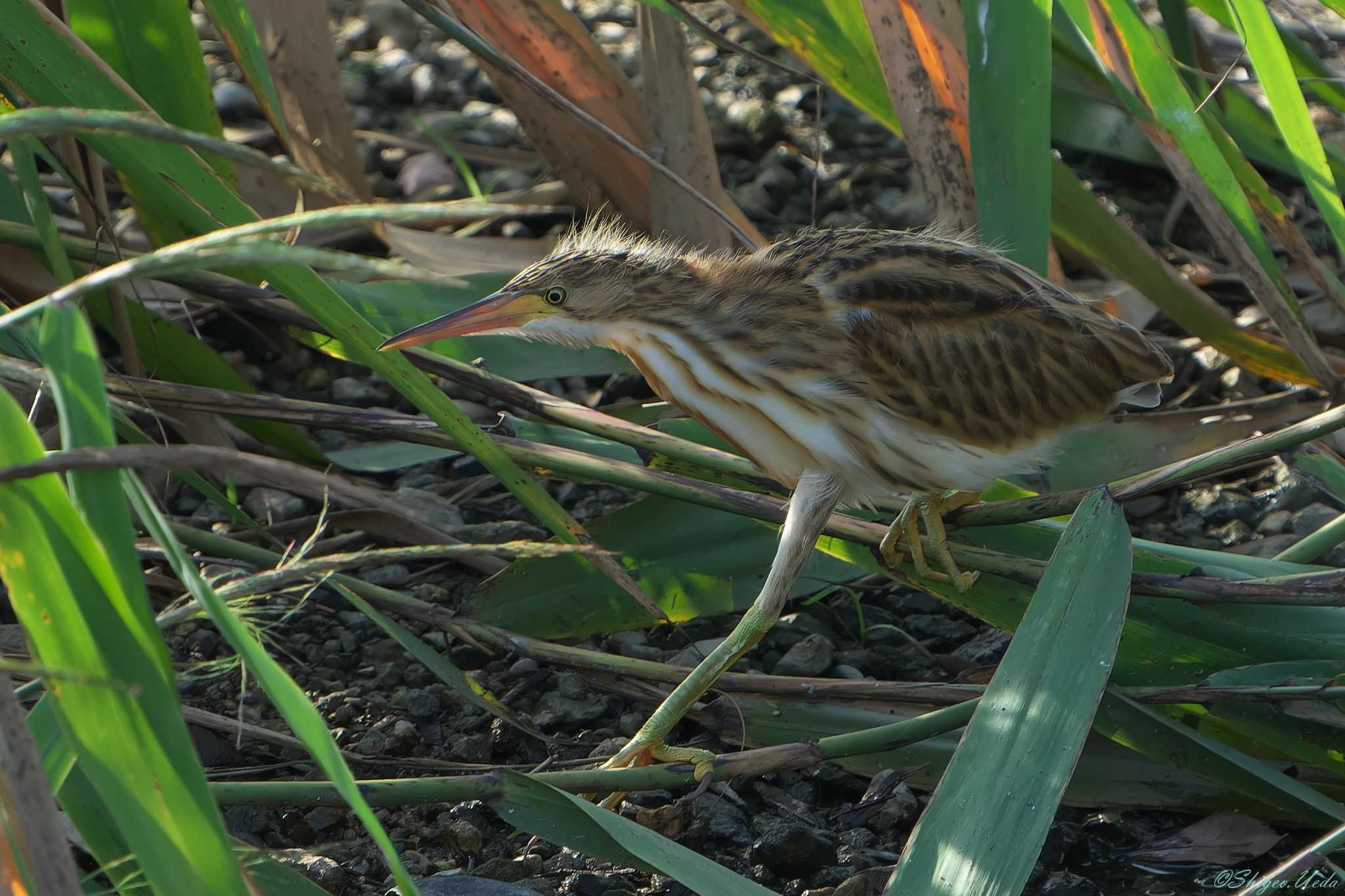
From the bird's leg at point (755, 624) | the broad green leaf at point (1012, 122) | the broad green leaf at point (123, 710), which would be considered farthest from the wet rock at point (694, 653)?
the broad green leaf at point (123, 710)

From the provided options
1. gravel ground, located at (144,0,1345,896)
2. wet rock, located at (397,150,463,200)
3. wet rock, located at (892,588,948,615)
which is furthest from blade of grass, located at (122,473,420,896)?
wet rock, located at (397,150,463,200)

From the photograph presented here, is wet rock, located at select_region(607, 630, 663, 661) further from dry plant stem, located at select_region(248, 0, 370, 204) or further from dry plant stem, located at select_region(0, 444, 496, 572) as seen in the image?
dry plant stem, located at select_region(0, 444, 496, 572)

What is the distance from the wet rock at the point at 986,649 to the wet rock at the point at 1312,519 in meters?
0.60

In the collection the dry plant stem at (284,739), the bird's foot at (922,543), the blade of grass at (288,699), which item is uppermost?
the blade of grass at (288,699)

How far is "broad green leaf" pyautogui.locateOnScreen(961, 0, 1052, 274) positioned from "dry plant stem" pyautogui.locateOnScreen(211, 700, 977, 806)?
858 millimetres

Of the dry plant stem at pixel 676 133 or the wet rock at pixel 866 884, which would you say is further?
the dry plant stem at pixel 676 133

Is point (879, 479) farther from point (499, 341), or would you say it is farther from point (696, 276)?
point (499, 341)

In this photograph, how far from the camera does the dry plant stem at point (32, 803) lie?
0.89 meters

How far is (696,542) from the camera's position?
2176mm

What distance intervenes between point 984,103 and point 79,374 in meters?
1.52

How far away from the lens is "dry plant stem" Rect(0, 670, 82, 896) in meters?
0.89

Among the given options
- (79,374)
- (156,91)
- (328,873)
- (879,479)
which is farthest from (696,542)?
(79,374)

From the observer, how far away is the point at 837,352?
194 cm

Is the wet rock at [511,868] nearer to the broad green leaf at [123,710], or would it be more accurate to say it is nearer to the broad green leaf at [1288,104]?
the broad green leaf at [123,710]
